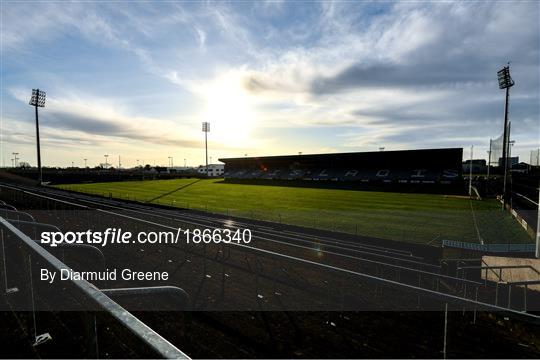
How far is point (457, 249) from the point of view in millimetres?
12570

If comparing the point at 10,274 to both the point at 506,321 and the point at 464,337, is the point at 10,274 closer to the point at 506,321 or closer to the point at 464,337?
the point at 464,337

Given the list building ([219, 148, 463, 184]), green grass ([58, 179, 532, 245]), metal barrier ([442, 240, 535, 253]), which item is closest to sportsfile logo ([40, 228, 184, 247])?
green grass ([58, 179, 532, 245])

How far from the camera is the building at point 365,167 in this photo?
50.4m

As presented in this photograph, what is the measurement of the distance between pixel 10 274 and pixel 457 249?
13934mm

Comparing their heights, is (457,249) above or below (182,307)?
below

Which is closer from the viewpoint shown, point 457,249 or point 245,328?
point 245,328

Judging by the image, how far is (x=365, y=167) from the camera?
61.9 metres

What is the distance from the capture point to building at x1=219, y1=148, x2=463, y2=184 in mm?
50375

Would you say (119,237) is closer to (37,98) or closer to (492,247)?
(492,247)

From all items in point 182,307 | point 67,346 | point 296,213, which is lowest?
point 296,213

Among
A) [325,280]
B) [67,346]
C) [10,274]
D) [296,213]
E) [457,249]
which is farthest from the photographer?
[296,213]

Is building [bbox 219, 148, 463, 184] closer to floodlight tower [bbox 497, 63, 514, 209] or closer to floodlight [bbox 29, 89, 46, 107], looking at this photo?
floodlight tower [bbox 497, 63, 514, 209]

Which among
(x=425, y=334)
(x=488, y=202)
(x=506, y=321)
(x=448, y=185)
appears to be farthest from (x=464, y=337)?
(x=448, y=185)

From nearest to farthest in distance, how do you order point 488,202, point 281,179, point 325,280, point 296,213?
point 325,280 < point 296,213 < point 488,202 < point 281,179
